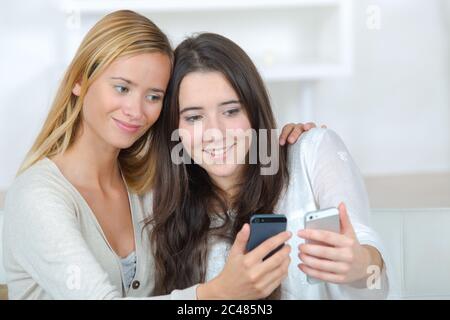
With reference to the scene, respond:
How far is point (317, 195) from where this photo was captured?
4.25 ft

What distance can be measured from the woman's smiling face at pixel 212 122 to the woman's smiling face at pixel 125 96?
7cm

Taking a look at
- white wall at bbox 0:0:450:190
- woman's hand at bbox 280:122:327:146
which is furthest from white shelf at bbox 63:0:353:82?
woman's hand at bbox 280:122:327:146

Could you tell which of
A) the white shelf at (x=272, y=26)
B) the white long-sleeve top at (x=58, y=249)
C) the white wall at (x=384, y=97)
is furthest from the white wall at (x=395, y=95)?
the white long-sleeve top at (x=58, y=249)

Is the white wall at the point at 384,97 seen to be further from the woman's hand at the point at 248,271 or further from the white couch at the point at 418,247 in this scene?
the woman's hand at the point at 248,271

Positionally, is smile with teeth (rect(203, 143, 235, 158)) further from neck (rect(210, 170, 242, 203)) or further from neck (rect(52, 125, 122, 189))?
neck (rect(52, 125, 122, 189))

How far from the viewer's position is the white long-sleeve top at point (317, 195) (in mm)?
1219

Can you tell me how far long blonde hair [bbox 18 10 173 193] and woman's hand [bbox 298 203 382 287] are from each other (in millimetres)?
555

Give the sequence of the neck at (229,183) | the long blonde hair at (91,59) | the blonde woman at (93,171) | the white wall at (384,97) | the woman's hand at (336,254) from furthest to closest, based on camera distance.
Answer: the white wall at (384,97), the neck at (229,183), the long blonde hair at (91,59), the blonde woman at (93,171), the woman's hand at (336,254)

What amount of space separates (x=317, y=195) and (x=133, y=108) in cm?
43

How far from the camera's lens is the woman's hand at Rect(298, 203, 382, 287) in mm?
1030

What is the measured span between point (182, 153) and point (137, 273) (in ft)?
0.99

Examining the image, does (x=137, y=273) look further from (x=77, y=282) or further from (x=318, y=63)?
(x=318, y=63)

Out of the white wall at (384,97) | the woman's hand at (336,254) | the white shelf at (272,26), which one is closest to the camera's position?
the woman's hand at (336,254)

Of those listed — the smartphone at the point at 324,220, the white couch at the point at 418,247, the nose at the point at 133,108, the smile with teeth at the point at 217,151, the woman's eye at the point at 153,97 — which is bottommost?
the white couch at the point at 418,247
